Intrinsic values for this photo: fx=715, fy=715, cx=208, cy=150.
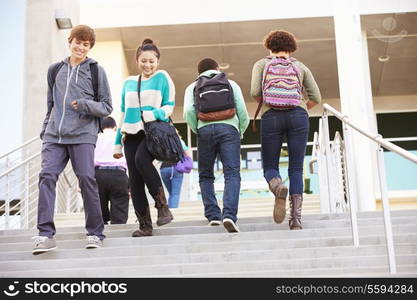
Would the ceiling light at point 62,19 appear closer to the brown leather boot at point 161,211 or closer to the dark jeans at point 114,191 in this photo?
the dark jeans at point 114,191

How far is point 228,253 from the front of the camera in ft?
16.4

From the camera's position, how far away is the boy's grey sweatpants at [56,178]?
17.2 feet

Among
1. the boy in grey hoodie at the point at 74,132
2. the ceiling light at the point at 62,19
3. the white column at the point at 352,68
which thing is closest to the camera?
the boy in grey hoodie at the point at 74,132

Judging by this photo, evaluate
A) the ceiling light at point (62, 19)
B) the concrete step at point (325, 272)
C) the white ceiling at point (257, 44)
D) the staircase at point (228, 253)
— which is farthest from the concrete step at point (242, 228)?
the white ceiling at point (257, 44)

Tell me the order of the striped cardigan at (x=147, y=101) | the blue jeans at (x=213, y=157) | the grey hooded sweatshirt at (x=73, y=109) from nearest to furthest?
the grey hooded sweatshirt at (x=73, y=109) < the striped cardigan at (x=147, y=101) < the blue jeans at (x=213, y=157)

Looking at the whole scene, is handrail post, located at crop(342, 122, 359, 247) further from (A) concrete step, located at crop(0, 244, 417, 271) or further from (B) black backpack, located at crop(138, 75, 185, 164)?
(B) black backpack, located at crop(138, 75, 185, 164)

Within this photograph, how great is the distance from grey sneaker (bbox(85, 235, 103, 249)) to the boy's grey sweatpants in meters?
0.04

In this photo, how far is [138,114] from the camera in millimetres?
5660

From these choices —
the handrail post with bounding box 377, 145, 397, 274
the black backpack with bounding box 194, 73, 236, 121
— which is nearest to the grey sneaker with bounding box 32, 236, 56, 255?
the black backpack with bounding box 194, 73, 236, 121

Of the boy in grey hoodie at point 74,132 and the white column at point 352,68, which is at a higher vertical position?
the white column at point 352,68

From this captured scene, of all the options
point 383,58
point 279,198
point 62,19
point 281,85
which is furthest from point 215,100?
point 383,58

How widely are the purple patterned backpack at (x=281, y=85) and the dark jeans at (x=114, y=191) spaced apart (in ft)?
6.73

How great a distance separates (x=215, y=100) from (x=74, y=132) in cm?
119

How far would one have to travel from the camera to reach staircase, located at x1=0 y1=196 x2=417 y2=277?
4.77m
